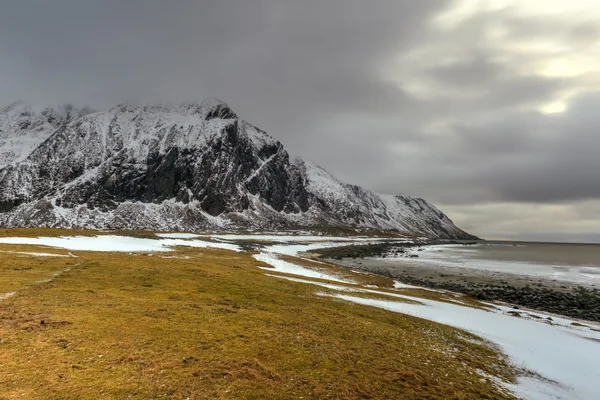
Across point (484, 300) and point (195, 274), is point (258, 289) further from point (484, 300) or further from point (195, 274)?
point (484, 300)

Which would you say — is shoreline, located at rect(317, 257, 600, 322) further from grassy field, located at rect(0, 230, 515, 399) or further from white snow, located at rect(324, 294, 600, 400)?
grassy field, located at rect(0, 230, 515, 399)

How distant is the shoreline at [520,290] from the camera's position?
47.4 metres

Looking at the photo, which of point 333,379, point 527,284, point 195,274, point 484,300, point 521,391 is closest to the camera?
point 333,379

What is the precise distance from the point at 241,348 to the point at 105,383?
676 cm

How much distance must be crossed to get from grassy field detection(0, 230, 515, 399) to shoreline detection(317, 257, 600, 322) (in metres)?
31.9

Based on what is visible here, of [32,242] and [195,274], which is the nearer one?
[195,274]

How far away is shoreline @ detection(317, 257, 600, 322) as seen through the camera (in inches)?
1868

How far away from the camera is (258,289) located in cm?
3603

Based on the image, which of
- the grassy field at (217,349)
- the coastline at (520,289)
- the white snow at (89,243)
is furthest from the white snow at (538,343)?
the white snow at (89,243)

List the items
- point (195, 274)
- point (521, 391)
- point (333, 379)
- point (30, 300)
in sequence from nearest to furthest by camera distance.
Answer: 1. point (333, 379)
2. point (521, 391)
3. point (30, 300)
4. point (195, 274)

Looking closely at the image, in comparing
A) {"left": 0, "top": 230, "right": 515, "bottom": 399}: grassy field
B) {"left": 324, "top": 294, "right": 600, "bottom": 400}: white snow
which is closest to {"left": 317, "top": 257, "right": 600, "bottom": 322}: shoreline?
{"left": 324, "top": 294, "right": 600, "bottom": 400}: white snow

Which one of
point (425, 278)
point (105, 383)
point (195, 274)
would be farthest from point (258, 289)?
point (425, 278)

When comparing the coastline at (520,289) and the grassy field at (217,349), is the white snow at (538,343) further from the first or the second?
the coastline at (520,289)

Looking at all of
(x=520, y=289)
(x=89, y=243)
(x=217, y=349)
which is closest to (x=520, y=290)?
(x=520, y=289)
